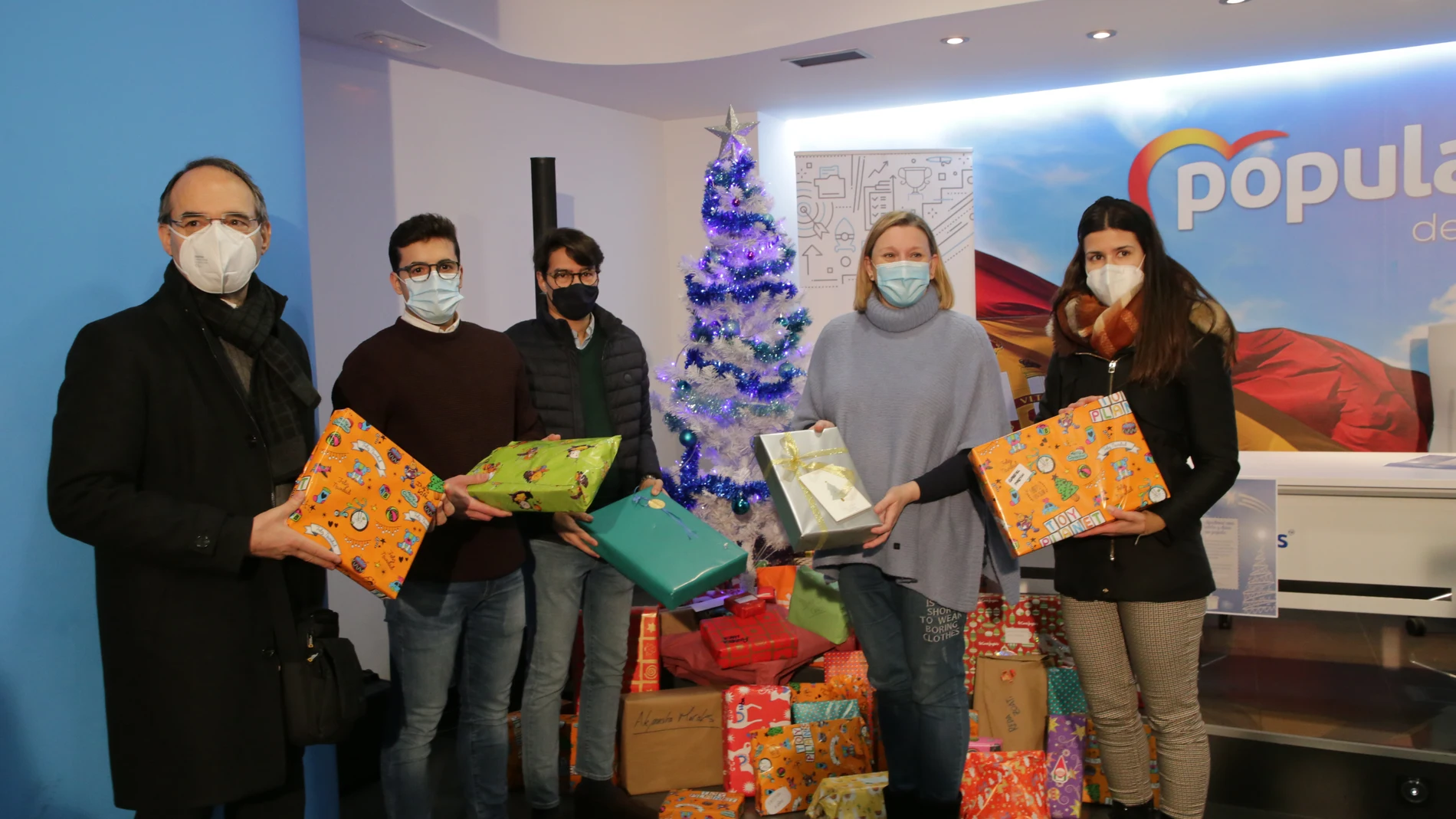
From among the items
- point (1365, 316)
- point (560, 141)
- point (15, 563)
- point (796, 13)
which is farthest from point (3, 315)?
point (1365, 316)

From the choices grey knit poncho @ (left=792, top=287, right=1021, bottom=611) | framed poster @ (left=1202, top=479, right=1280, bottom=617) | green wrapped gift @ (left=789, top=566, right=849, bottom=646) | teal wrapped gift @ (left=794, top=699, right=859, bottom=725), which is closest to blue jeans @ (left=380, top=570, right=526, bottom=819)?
green wrapped gift @ (left=789, top=566, right=849, bottom=646)

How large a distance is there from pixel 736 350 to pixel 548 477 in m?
3.23

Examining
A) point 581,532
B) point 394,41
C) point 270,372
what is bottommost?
point 581,532

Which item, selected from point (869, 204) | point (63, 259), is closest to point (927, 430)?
point (63, 259)

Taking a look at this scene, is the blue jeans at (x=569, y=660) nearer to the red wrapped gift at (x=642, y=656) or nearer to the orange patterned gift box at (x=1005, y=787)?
the red wrapped gift at (x=642, y=656)

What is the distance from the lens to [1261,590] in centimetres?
350

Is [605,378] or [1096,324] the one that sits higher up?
[1096,324]

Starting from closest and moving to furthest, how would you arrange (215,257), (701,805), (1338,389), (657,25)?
(215,257) → (701,805) → (657,25) → (1338,389)

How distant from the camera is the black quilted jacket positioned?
9.12 feet

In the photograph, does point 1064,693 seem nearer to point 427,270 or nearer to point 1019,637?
point 1019,637

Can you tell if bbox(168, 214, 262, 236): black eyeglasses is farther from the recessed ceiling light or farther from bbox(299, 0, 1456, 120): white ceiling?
the recessed ceiling light

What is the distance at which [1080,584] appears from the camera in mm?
2324

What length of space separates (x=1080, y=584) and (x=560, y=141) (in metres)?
4.57

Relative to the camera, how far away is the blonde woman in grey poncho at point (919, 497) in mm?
2273
